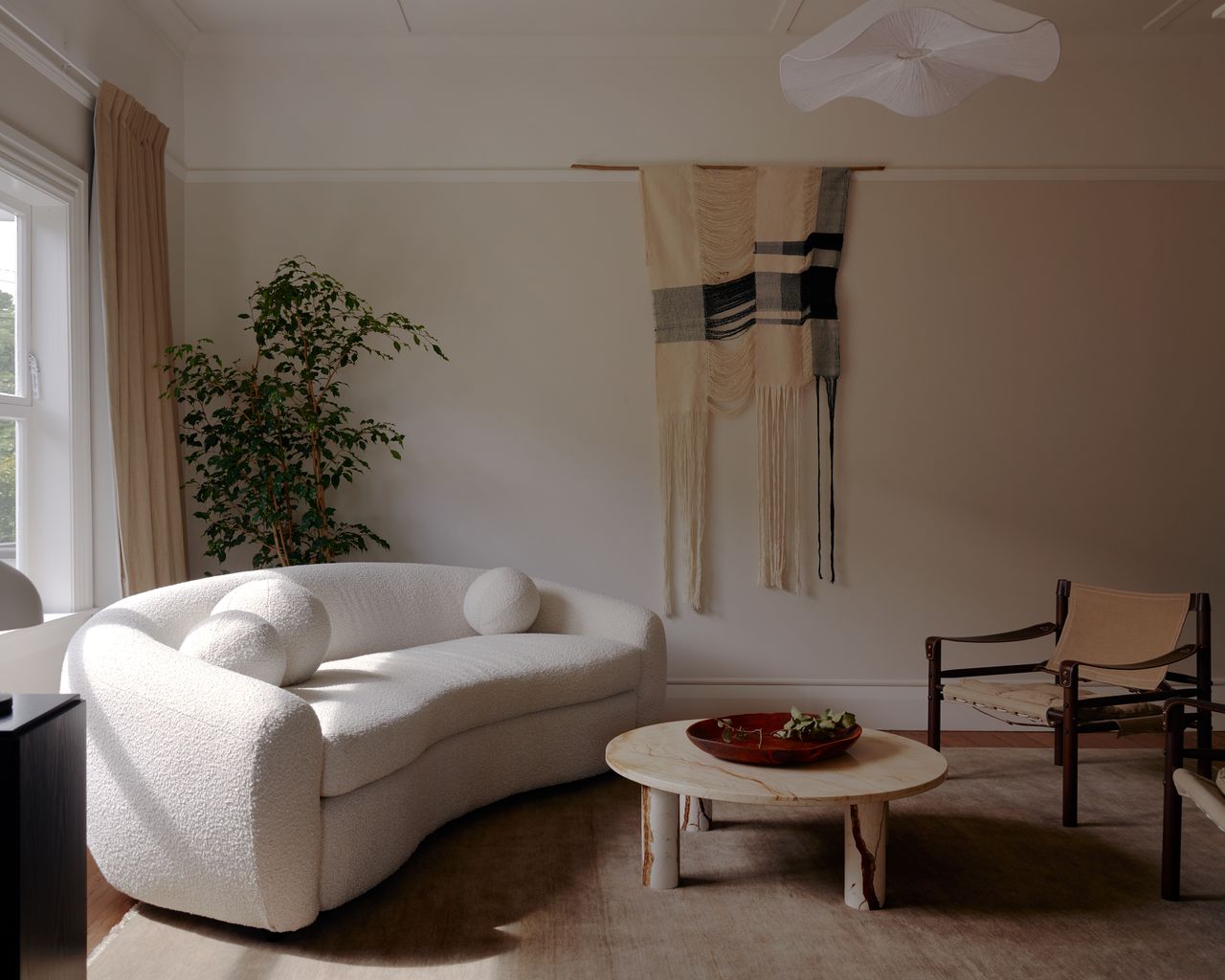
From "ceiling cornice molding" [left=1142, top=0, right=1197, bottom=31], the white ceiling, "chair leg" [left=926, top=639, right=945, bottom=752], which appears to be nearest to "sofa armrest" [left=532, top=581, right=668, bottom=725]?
"chair leg" [left=926, top=639, right=945, bottom=752]

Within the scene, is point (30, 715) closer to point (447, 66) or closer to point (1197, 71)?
point (447, 66)

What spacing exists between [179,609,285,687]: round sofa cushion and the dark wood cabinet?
0.77 metres

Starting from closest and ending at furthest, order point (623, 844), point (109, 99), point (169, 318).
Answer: point (623, 844) < point (109, 99) < point (169, 318)

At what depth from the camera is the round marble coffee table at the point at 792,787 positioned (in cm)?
234

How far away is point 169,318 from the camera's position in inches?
156

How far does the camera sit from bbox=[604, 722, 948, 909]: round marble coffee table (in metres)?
2.34

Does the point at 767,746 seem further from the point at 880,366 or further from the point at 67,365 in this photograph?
the point at 67,365

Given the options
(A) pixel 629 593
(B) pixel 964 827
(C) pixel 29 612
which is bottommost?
(B) pixel 964 827

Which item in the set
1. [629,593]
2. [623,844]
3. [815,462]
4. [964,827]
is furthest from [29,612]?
[815,462]

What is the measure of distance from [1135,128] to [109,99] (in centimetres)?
413

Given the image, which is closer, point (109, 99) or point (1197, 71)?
point (109, 99)

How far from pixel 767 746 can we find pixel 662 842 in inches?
14.2

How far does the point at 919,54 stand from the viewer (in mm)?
2447

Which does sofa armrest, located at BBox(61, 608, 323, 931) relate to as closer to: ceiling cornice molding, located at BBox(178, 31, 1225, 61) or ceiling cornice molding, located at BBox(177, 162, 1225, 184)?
ceiling cornice molding, located at BBox(177, 162, 1225, 184)
